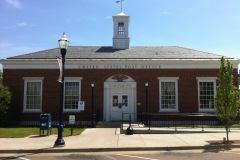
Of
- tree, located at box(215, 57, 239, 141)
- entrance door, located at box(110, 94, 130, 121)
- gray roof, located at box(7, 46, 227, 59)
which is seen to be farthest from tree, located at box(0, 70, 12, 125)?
tree, located at box(215, 57, 239, 141)

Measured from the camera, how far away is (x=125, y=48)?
27.5 m

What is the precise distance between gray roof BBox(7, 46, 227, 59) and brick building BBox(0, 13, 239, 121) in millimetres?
403

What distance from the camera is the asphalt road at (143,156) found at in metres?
10.1

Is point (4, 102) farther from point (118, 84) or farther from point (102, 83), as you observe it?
point (118, 84)

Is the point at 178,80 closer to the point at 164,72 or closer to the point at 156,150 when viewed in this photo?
the point at 164,72

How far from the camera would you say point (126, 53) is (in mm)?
25594

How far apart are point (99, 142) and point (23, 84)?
1281cm

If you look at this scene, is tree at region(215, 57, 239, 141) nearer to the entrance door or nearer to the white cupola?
the entrance door

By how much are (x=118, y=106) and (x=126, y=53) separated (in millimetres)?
4841

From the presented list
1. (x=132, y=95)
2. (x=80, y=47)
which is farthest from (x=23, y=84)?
(x=132, y=95)

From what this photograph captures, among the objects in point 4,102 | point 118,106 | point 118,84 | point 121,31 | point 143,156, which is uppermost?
point 121,31

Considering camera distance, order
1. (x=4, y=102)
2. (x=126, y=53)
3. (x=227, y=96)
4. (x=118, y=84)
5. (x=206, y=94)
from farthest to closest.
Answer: (x=126, y=53) → (x=206, y=94) → (x=118, y=84) → (x=4, y=102) → (x=227, y=96)

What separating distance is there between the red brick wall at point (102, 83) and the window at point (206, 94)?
1.17ft

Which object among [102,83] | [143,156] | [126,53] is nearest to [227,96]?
[143,156]
